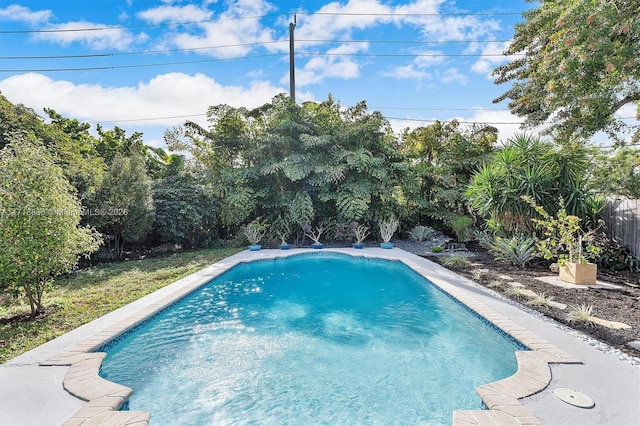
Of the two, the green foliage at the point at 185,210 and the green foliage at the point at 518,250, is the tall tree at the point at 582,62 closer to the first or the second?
the green foliage at the point at 518,250

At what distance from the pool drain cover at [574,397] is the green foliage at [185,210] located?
11.3 m

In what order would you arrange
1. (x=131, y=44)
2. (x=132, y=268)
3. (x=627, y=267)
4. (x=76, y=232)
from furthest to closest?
1. (x=131, y=44)
2. (x=132, y=268)
3. (x=627, y=267)
4. (x=76, y=232)

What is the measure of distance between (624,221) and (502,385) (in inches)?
301

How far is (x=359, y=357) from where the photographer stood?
13.4 ft

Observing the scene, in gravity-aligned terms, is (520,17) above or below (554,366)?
above

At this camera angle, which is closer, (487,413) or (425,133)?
(487,413)

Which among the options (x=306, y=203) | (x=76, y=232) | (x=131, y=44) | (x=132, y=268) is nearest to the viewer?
(x=76, y=232)

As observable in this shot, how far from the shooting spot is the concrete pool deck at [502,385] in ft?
8.11

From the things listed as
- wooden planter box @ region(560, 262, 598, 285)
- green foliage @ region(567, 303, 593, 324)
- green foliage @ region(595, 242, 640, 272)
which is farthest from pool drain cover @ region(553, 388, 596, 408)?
green foliage @ region(595, 242, 640, 272)

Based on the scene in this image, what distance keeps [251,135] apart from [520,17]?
11.9 m

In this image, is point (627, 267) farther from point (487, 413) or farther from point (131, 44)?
point (131, 44)

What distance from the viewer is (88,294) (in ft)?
20.7

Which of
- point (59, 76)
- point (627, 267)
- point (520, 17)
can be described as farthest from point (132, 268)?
point (520, 17)

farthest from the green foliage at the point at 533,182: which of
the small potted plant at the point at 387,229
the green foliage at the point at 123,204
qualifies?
the green foliage at the point at 123,204
